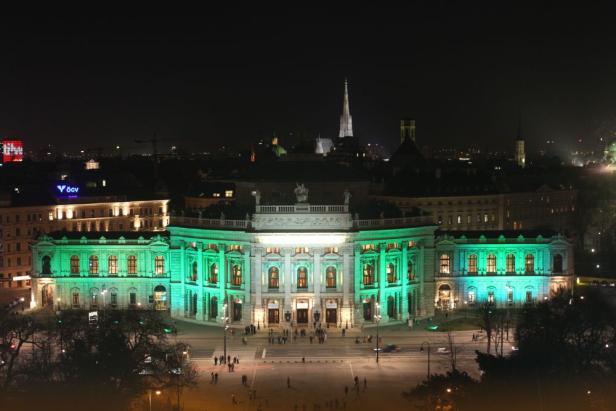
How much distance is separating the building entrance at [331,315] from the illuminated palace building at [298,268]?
0.30 ft

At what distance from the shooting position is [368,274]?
121 m

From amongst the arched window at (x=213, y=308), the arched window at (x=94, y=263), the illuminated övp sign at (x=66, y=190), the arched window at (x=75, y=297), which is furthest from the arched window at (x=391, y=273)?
the illuminated övp sign at (x=66, y=190)

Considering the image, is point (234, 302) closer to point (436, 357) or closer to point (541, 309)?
point (436, 357)

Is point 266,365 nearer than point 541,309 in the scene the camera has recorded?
No

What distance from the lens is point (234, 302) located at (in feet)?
395

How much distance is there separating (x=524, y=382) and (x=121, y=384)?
80.2 ft

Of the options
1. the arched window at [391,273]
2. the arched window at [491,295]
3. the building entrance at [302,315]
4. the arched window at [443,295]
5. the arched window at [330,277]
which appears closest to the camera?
the building entrance at [302,315]

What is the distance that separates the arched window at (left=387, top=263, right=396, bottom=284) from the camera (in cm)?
12262

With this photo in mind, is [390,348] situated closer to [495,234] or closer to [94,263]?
[495,234]

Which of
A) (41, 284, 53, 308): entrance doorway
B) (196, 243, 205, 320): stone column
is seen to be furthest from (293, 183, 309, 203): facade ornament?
(41, 284, 53, 308): entrance doorway

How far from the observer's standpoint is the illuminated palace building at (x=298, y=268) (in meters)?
118

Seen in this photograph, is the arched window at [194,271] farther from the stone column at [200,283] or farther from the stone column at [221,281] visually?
the stone column at [221,281]

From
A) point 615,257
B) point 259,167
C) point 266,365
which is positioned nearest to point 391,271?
point 259,167

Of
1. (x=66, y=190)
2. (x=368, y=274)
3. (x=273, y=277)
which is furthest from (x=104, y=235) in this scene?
(x=66, y=190)
